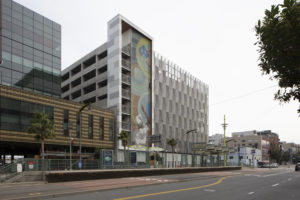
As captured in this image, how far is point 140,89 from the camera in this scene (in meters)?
68.9

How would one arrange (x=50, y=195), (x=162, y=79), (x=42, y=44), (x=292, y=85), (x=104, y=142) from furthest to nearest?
1. (x=162, y=79)
2. (x=42, y=44)
3. (x=104, y=142)
4. (x=50, y=195)
5. (x=292, y=85)

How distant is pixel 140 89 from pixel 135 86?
200 centimetres

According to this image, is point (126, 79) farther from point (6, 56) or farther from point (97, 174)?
point (97, 174)

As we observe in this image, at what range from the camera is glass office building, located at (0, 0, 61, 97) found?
54.9 metres

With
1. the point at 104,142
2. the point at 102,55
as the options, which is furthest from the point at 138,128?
the point at 102,55

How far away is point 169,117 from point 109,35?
28.0m

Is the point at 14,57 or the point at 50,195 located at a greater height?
the point at 14,57

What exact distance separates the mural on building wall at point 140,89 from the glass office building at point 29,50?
16867 mm

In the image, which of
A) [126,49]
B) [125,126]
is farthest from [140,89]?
[125,126]

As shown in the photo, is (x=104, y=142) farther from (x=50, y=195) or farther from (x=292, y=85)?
(x=292, y=85)

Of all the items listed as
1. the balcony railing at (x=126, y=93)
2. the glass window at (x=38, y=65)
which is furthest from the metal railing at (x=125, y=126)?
the glass window at (x=38, y=65)

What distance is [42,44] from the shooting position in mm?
62562

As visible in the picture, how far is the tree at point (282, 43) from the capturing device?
9913 millimetres

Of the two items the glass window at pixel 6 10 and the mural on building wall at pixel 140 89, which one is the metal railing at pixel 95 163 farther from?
the glass window at pixel 6 10
